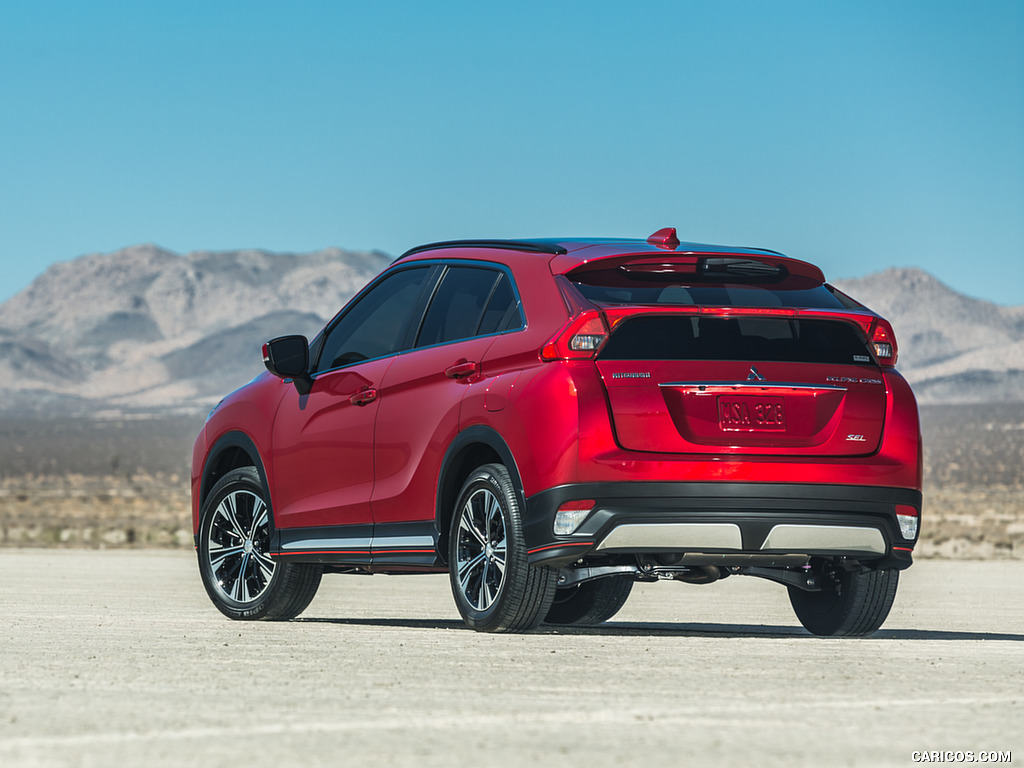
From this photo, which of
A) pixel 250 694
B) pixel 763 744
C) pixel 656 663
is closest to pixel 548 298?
pixel 656 663

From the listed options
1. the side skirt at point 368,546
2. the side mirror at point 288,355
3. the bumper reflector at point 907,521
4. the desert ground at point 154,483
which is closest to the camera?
the bumper reflector at point 907,521

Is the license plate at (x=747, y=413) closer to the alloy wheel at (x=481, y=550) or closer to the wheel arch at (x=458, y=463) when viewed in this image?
the wheel arch at (x=458, y=463)

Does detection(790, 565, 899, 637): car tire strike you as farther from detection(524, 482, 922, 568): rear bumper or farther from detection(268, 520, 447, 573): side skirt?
detection(268, 520, 447, 573): side skirt

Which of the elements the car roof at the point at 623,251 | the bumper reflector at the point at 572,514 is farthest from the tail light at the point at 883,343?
the bumper reflector at the point at 572,514

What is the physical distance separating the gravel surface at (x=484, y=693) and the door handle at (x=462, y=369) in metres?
1.32

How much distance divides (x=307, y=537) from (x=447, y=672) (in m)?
3.11

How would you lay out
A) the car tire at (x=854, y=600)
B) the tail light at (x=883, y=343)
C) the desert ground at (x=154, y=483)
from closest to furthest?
the tail light at (x=883, y=343), the car tire at (x=854, y=600), the desert ground at (x=154, y=483)

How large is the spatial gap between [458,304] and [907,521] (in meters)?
2.62

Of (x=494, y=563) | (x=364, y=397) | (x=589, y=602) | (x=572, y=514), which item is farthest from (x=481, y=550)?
(x=589, y=602)

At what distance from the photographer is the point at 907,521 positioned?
27.9 ft

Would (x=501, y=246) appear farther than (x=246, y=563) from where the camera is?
No

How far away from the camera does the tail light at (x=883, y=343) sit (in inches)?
338

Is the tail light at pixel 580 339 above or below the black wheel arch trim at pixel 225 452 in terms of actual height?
above

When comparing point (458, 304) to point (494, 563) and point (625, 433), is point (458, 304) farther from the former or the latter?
point (625, 433)
